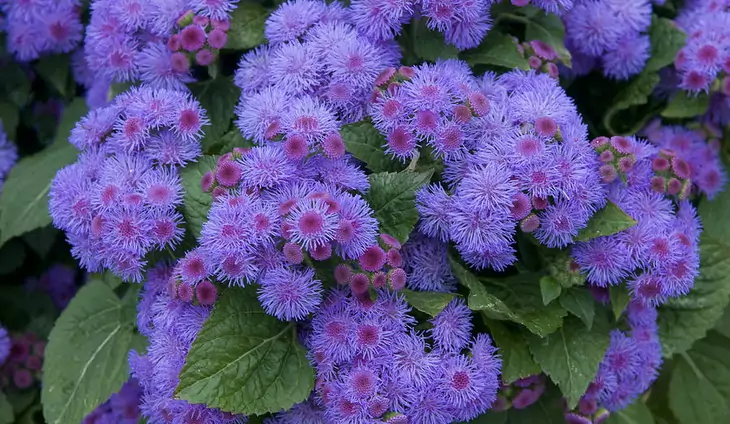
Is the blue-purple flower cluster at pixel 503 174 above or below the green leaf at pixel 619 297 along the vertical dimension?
above

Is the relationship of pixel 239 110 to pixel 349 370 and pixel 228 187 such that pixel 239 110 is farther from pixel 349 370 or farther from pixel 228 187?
pixel 349 370

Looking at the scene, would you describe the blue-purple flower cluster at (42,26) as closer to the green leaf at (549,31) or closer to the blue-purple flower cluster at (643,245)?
the green leaf at (549,31)

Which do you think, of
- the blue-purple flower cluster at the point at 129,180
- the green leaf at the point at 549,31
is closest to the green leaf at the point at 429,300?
the blue-purple flower cluster at the point at 129,180

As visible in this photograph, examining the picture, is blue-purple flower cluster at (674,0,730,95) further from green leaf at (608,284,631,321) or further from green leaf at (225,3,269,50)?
green leaf at (225,3,269,50)

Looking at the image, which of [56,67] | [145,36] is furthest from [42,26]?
[145,36]

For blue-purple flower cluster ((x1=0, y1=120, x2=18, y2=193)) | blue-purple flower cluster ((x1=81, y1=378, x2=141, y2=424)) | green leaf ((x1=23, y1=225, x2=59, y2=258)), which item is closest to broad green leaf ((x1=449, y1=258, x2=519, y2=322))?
blue-purple flower cluster ((x1=81, y1=378, x2=141, y2=424))

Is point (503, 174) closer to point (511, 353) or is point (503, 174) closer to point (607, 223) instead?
point (607, 223)

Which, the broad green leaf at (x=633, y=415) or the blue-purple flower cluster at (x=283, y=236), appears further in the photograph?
the broad green leaf at (x=633, y=415)

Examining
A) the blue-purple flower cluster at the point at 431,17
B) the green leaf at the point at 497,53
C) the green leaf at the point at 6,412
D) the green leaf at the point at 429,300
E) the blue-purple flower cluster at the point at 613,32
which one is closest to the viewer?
the green leaf at the point at 429,300
